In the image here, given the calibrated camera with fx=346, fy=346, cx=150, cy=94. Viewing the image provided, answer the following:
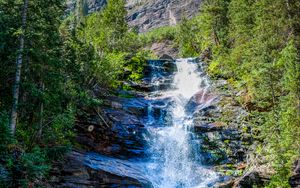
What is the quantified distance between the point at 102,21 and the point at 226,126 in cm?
2676

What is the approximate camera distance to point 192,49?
172 feet

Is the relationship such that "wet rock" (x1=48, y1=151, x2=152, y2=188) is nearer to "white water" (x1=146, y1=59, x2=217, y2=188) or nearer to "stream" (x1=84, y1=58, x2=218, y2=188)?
"stream" (x1=84, y1=58, x2=218, y2=188)

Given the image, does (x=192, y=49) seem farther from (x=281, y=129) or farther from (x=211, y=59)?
(x=281, y=129)

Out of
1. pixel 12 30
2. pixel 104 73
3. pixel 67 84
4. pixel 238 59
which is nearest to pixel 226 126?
pixel 238 59

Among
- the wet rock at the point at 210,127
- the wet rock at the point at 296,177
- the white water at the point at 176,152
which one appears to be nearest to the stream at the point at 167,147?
the white water at the point at 176,152

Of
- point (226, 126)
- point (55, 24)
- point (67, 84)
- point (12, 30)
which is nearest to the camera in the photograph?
point (12, 30)

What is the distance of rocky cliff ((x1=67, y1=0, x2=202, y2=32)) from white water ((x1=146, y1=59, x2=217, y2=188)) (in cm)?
6143

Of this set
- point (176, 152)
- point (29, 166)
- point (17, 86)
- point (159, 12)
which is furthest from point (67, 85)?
point (159, 12)

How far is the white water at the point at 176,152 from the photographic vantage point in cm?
2153

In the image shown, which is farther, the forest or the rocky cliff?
the rocky cliff

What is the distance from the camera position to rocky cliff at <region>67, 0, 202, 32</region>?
89.9m

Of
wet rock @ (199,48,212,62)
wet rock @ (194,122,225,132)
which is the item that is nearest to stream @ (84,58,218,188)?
wet rock @ (194,122,225,132)

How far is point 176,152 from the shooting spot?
24.4 m

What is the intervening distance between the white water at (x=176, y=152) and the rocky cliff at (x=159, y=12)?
202ft
